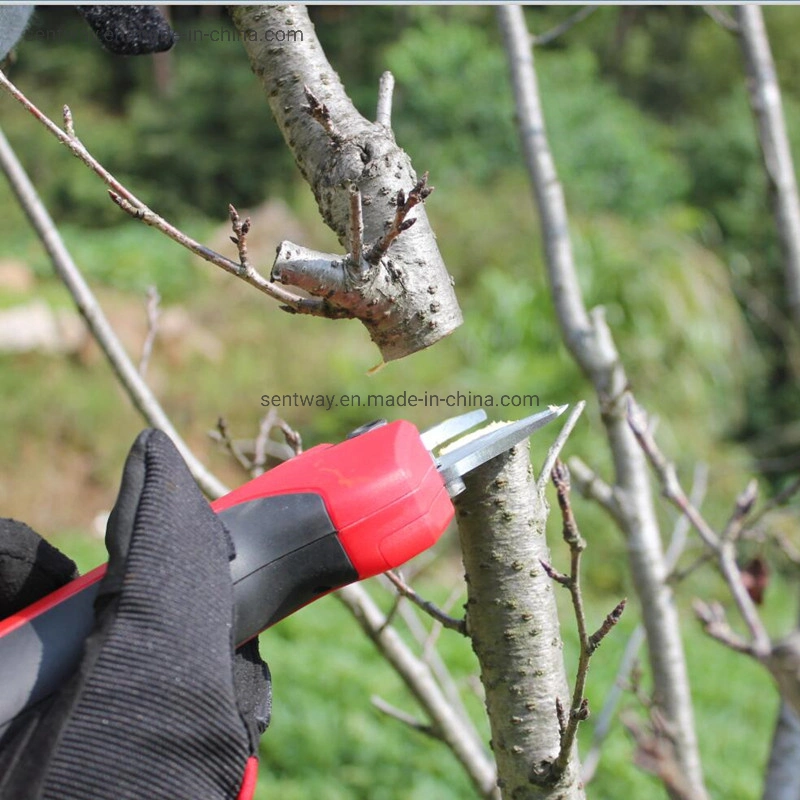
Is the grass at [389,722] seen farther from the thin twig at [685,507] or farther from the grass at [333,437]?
the thin twig at [685,507]

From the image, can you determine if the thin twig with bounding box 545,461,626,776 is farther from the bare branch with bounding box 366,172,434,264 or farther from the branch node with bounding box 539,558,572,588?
the bare branch with bounding box 366,172,434,264

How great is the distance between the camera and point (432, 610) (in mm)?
900

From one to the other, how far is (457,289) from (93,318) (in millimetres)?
4838

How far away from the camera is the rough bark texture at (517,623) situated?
0.76m

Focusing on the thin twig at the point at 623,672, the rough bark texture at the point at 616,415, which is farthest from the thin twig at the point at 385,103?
the thin twig at the point at 623,672

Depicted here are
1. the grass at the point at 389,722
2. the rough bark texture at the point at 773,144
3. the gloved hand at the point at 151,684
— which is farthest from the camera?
the grass at the point at 389,722

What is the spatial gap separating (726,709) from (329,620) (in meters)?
1.51

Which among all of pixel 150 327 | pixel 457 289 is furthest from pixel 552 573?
pixel 457 289

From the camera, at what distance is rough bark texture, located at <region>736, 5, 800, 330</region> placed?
5.26ft

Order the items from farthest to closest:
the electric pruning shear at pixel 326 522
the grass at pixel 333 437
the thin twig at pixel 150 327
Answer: the grass at pixel 333 437, the thin twig at pixel 150 327, the electric pruning shear at pixel 326 522

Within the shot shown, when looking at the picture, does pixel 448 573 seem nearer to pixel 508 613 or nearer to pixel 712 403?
pixel 712 403

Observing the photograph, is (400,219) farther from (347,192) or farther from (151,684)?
(151,684)

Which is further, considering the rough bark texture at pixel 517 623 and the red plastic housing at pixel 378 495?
the rough bark texture at pixel 517 623

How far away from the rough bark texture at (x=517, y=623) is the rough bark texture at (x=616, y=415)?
1.73 feet
